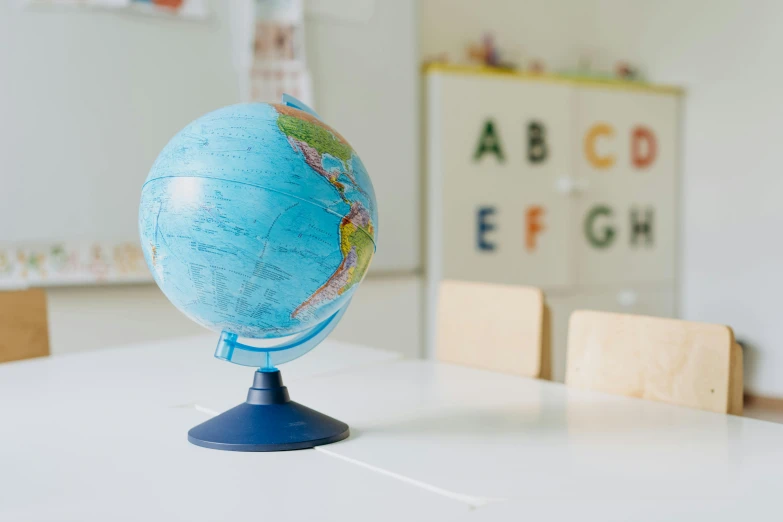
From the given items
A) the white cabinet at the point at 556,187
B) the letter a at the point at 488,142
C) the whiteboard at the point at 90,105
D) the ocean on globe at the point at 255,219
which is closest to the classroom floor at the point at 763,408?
the white cabinet at the point at 556,187

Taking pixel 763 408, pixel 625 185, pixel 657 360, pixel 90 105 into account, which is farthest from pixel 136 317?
pixel 763 408

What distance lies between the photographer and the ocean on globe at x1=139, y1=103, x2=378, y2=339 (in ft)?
3.31

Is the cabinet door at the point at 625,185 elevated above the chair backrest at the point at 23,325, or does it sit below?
above

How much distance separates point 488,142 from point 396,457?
8.41 ft

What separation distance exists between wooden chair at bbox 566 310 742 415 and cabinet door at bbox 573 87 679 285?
224 centimetres

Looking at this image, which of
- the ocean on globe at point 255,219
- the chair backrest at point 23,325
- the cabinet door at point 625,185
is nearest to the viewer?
the ocean on globe at point 255,219

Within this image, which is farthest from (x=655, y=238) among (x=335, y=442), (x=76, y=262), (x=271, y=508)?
(x=271, y=508)

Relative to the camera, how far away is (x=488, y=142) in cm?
347

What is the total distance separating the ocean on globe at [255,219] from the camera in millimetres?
1009

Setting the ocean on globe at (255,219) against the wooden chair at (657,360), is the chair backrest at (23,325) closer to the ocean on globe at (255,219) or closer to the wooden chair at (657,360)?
the ocean on globe at (255,219)

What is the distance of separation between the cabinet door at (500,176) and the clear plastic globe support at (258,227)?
7.53 ft

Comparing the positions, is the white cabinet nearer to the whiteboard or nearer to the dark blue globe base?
the whiteboard

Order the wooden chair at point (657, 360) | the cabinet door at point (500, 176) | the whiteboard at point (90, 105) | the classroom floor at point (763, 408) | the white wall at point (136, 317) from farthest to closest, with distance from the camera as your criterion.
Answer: the classroom floor at point (763, 408)
the cabinet door at point (500, 176)
the white wall at point (136, 317)
the whiteboard at point (90, 105)
the wooden chair at point (657, 360)

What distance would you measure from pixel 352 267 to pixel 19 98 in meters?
1.97
